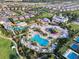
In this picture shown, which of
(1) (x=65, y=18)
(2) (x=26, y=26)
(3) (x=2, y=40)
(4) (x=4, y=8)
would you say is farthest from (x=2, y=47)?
(4) (x=4, y=8)

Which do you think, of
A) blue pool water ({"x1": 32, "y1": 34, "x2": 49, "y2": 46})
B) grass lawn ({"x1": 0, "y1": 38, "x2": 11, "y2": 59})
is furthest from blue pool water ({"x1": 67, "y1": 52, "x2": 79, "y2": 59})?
grass lawn ({"x1": 0, "y1": 38, "x2": 11, "y2": 59})

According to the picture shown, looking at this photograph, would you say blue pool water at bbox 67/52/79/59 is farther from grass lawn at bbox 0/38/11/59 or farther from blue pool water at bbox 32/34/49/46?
grass lawn at bbox 0/38/11/59

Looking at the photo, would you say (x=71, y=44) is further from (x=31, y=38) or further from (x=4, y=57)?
(x=4, y=57)

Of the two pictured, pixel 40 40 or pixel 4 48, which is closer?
pixel 4 48

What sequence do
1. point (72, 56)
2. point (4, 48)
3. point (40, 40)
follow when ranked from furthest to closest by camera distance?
point (40, 40), point (4, 48), point (72, 56)

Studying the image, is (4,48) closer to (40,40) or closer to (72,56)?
(40,40)

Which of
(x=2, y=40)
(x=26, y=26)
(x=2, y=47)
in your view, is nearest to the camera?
(x=2, y=47)

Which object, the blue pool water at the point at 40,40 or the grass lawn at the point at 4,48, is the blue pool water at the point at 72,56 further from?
the grass lawn at the point at 4,48

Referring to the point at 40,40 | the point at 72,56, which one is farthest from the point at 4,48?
the point at 72,56
